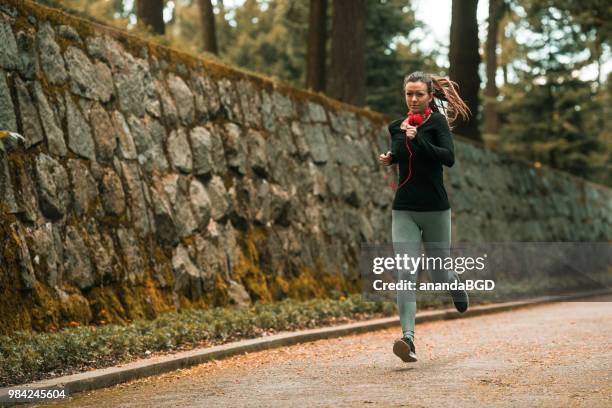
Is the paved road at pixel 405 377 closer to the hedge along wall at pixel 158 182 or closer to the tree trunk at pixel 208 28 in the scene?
the hedge along wall at pixel 158 182

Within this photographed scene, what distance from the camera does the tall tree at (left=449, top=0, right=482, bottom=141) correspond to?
73.8 feet

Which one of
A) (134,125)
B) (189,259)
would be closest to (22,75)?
(134,125)

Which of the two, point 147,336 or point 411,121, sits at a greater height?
point 411,121

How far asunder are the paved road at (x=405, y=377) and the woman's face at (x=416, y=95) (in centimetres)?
201

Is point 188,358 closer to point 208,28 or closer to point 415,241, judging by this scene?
point 415,241

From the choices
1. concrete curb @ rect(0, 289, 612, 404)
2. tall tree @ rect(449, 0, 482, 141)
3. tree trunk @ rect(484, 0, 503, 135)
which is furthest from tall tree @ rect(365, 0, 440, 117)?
concrete curb @ rect(0, 289, 612, 404)

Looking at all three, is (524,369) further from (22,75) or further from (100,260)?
(22,75)

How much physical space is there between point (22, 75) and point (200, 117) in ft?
11.5

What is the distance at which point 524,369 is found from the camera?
7742 mm

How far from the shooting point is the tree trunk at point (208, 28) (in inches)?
938

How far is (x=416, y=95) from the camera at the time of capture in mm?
8039

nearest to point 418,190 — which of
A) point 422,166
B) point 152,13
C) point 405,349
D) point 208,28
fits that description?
point 422,166

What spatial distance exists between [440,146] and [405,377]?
1.78 metres

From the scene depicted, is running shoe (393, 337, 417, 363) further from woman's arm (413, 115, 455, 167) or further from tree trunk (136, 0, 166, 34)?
tree trunk (136, 0, 166, 34)
